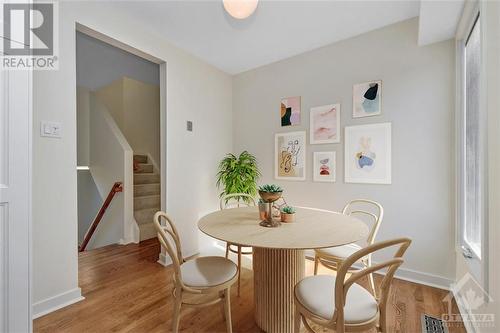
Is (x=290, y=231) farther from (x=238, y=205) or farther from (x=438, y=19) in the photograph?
(x=438, y=19)

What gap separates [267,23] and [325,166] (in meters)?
1.75

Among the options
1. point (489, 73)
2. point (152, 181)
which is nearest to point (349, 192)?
point (489, 73)

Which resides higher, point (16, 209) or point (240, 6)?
point (240, 6)

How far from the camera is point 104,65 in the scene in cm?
395

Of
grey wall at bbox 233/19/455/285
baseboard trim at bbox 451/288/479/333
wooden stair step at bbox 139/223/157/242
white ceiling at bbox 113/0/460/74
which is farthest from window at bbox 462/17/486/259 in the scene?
wooden stair step at bbox 139/223/157/242

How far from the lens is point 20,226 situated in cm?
129

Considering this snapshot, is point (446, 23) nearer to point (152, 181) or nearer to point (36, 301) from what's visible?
point (36, 301)

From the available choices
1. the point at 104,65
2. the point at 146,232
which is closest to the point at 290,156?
the point at 146,232

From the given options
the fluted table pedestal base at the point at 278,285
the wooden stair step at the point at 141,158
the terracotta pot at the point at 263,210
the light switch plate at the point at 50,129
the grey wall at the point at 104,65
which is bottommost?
the fluted table pedestal base at the point at 278,285

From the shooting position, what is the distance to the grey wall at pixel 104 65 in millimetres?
3342

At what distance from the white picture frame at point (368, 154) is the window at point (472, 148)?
1.95 feet

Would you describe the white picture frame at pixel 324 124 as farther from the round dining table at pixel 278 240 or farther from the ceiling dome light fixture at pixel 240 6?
the ceiling dome light fixture at pixel 240 6

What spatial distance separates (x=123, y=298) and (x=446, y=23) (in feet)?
11.8
